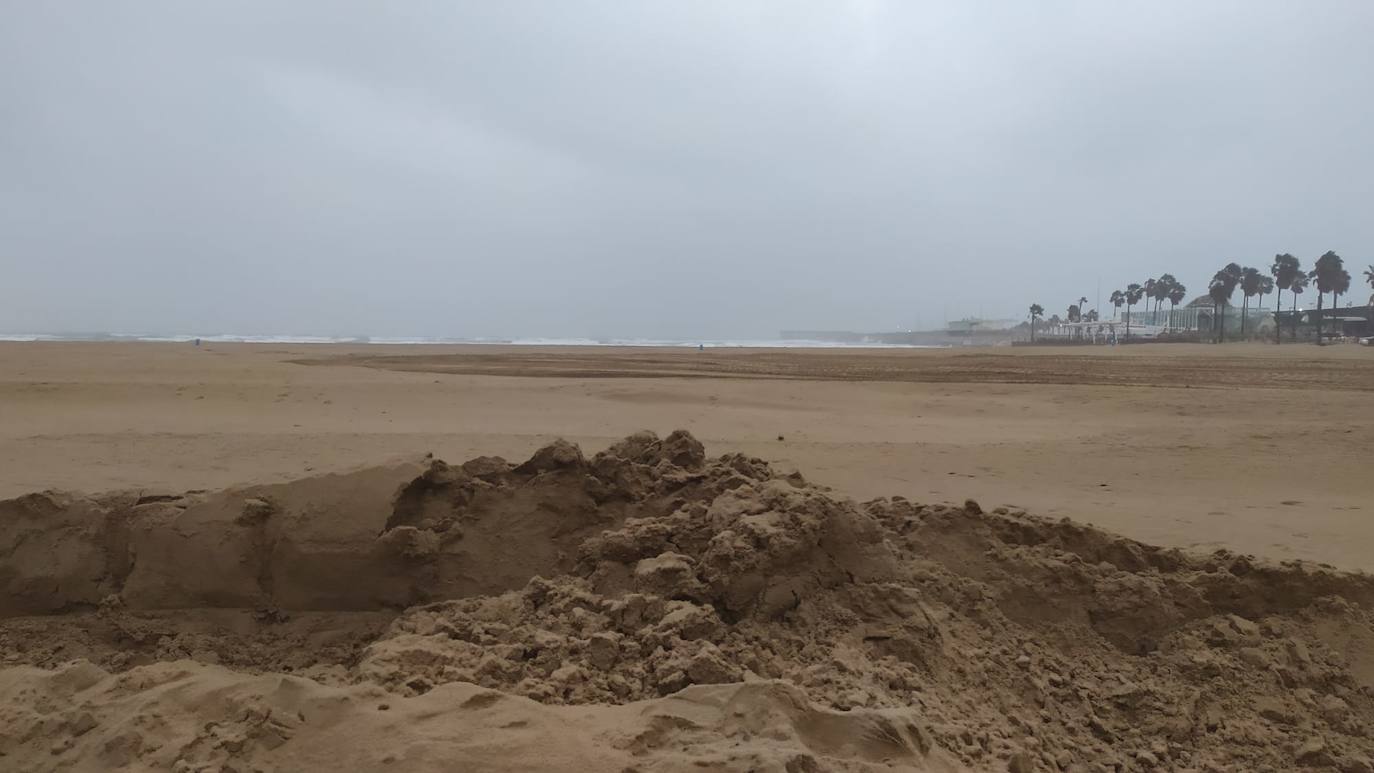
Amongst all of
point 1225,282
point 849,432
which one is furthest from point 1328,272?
point 849,432

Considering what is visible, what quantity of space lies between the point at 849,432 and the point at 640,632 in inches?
308

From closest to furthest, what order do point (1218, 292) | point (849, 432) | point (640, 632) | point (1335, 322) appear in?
point (640, 632), point (849, 432), point (1335, 322), point (1218, 292)

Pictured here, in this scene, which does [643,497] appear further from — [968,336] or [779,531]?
[968,336]

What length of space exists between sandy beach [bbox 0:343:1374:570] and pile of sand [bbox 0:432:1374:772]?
689 millimetres

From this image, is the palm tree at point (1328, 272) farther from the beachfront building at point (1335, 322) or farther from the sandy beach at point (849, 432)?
the sandy beach at point (849, 432)

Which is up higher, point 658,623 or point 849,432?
point 658,623

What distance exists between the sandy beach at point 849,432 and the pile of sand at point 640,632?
0.69 meters

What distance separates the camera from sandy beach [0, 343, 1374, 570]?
5938mm

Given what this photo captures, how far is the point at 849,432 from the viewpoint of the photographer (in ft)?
33.1

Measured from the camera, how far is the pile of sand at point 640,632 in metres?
2.03

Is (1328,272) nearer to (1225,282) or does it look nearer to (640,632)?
(1225,282)

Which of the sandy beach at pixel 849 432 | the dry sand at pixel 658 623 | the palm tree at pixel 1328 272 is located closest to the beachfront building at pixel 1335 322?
the palm tree at pixel 1328 272

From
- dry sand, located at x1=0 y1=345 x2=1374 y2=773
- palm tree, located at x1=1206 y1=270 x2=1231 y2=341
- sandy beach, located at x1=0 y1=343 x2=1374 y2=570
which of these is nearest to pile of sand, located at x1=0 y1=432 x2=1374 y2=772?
dry sand, located at x1=0 y1=345 x2=1374 y2=773

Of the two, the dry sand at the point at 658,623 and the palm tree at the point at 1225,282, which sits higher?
the palm tree at the point at 1225,282
